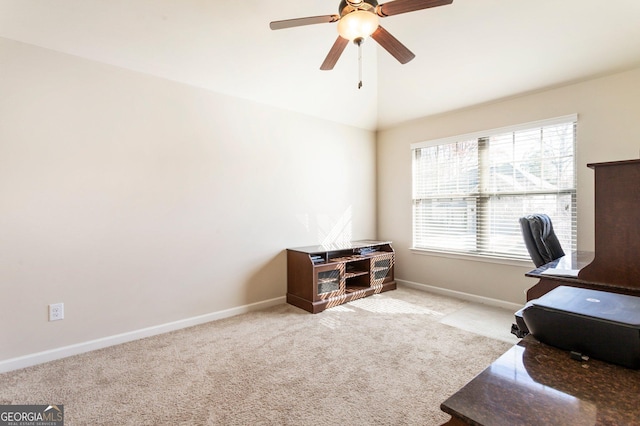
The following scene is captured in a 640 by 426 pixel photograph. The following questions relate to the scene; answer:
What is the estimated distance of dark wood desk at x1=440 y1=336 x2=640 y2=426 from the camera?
1.87 ft

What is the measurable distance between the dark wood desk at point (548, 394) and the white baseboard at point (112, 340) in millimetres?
2960

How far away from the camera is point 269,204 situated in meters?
3.62

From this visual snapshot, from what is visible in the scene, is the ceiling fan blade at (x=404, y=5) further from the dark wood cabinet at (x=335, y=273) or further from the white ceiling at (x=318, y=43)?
the dark wood cabinet at (x=335, y=273)

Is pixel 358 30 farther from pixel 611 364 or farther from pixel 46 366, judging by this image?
pixel 46 366

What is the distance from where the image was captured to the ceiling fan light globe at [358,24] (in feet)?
6.19

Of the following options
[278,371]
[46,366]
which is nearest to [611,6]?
[278,371]

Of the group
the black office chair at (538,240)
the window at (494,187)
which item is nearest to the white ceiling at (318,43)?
the window at (494,187)

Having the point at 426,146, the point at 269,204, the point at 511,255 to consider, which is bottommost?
the point at 511,255

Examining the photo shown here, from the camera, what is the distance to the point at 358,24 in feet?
6.31

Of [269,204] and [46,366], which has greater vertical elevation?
[269,204]

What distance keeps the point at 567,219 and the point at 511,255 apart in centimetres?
67

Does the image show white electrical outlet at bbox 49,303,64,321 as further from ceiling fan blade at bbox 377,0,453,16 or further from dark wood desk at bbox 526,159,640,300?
dark wood desk at bbox 526,159,640,300

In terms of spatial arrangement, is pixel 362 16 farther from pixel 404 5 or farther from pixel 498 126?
pixel 498 126

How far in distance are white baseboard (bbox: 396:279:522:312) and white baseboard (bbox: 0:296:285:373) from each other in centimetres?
224
